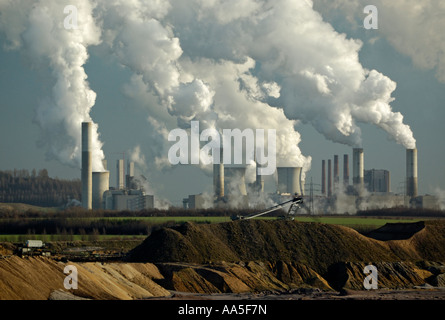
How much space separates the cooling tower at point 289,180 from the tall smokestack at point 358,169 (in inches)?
460

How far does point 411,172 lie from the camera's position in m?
153

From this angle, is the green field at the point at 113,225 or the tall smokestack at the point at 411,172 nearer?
the green field at the point at 113,225

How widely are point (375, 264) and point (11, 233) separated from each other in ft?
203

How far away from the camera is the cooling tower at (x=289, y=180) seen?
16350 cm

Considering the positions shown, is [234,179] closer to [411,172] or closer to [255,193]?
[255,193]

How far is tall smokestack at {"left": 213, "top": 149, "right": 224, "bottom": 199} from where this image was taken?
15812 centimetres

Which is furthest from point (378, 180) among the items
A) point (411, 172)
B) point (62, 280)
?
point (62, 280)

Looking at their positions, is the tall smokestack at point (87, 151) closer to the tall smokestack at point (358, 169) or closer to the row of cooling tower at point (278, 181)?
the row of cooling tower at point (278, 181)

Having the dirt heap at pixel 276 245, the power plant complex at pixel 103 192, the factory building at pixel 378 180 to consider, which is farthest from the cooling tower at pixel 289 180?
the dirt heap at pixel 276 245

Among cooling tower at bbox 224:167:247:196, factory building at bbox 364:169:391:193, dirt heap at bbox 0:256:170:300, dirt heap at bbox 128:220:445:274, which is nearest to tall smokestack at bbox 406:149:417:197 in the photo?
cooling tower at bbox 224:167:247:196

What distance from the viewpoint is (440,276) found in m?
77.6

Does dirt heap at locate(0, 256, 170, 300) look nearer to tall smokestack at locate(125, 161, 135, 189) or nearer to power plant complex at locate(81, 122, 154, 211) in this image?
power plant complex at locate(81, 122, 154, 211)

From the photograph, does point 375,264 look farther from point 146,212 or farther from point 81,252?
point 146,212
